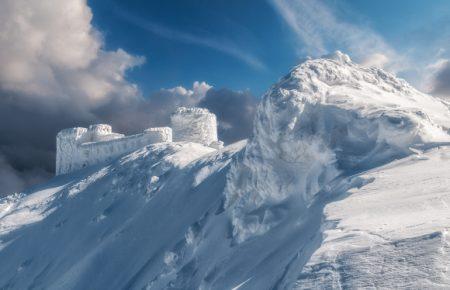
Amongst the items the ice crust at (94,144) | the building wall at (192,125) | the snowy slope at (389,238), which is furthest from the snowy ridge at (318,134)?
the ice crust at (94,144)

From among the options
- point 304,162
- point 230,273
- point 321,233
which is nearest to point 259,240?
point 230,273

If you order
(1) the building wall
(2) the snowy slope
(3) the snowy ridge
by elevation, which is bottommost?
(2) the snowy slope

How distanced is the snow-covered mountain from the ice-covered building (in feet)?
39.5

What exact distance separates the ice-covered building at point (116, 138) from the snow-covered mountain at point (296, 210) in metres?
12.0

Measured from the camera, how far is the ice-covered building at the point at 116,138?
47.1 meters

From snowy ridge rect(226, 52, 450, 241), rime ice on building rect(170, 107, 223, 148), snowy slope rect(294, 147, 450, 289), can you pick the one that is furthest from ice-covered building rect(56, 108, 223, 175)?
snowy slope rect(294, 147, 450, 289)

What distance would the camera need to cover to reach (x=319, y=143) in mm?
16562

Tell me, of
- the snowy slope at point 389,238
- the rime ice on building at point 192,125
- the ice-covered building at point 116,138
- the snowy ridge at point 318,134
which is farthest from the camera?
the rime ice on building at point 192,125

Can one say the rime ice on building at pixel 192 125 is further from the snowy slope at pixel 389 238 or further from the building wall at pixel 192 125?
the snowy slope at pixel 389 238

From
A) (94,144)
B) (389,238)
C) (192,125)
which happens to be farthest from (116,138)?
(389,238)

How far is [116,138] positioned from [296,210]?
36840 mm

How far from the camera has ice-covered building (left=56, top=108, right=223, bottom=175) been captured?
4706 cm

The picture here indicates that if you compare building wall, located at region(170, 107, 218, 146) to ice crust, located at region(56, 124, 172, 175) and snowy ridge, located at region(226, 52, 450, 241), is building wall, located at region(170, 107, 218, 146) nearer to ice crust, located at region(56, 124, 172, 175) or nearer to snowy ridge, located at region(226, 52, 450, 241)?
ice crust, located at region(56, 124, 172, 175)

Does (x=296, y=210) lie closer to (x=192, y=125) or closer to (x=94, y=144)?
(x=192, y=125)
